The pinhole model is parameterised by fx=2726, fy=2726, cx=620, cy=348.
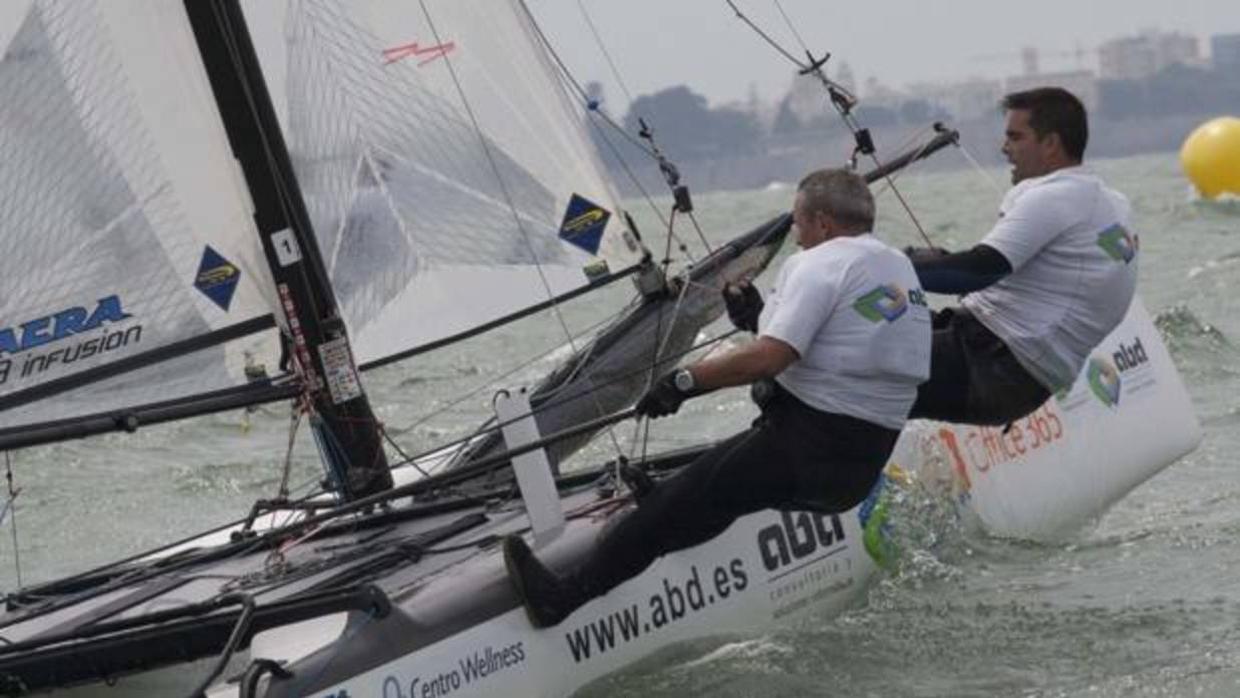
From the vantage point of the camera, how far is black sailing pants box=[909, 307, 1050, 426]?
5.45m

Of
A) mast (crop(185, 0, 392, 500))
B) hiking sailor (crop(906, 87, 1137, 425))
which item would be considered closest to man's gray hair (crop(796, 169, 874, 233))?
hiking sailor (crop(906, 87, 1137, 425))

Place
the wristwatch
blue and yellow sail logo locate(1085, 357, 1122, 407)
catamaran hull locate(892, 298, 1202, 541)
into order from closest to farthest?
the wristwatch, catamaran hull locate(892, 298, 1202, 541), blue and yellow sail logo locate(1085, 357, 1122, 407)

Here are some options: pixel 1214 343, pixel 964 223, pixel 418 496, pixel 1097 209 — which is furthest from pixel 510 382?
pixel 964 223

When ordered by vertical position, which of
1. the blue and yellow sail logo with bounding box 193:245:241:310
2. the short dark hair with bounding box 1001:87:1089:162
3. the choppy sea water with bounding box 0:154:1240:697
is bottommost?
the choppy sea water with bounding box 0:154:1240:697

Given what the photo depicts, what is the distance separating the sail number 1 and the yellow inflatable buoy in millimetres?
15434

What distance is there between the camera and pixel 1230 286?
14148 mm

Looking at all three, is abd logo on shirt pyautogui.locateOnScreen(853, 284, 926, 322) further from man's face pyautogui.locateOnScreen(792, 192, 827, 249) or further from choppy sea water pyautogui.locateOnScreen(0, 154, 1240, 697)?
choppy sea water pyautogui.locateOnScreen(0, 154, 1240, 697)

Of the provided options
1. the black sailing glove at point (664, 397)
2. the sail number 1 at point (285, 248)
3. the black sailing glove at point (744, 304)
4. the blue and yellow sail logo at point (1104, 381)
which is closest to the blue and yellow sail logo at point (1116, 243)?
the black sailing glove at point (744, 304)

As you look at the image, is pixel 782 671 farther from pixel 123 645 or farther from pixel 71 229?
pixel 71 229

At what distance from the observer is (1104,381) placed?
22.3 feet

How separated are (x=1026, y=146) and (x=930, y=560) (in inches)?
41.0

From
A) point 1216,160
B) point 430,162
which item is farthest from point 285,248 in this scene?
point 1216,160

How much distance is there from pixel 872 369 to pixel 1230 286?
9593 mm

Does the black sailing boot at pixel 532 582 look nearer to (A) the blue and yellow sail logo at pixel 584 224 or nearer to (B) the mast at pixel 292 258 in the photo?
(B) the mast at pixel 292 258
